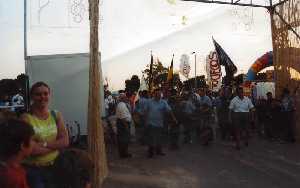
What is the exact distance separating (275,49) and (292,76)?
1.17 metres

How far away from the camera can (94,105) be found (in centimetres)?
644

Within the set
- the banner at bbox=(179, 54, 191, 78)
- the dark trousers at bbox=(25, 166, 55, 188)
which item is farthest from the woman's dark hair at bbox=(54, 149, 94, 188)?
the banner at bbox=(179, 54, 191, 78)

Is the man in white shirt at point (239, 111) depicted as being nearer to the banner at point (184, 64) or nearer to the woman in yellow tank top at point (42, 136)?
the woman in yellow tank top at point (42, 136)

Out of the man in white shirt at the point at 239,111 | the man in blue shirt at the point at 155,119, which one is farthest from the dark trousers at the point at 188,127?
the man in blue shirt at the point at 155,119

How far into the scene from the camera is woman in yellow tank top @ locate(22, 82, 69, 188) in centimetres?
369

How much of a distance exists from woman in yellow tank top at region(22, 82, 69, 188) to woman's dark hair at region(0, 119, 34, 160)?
3.23 feet

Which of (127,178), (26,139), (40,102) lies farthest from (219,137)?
(26,139)

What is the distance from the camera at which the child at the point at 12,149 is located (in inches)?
104

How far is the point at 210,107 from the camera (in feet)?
48.9

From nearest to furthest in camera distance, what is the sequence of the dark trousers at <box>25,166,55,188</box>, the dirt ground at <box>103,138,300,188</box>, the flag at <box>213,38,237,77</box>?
the dark trousers at <box>25,166,55,188</box>, the dirt ground at <box>103,138,300,188</box>, the flag at <box>213,38,237,77</box>

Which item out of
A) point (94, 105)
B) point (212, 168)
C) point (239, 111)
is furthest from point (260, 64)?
point (94, 105)

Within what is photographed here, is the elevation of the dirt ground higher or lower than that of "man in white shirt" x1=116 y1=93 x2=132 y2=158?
lower

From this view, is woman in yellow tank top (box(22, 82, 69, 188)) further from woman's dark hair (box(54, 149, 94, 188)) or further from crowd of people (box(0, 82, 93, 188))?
woman's dark hair (box(54, 149, 94, 188))

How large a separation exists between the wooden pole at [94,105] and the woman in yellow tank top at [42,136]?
93.4 inches
